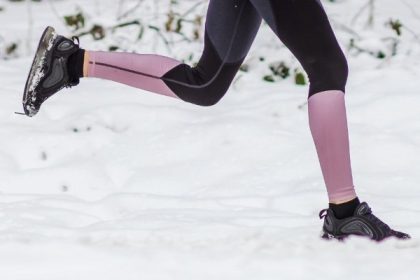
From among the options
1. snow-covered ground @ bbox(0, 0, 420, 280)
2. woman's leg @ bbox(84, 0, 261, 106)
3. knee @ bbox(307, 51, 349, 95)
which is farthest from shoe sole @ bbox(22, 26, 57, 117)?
knee @ bbox(307, 51, 349, 95)

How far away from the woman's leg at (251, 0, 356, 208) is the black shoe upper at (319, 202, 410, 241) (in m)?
0.08

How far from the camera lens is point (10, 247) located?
323 centimetres

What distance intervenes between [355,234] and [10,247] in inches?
44.9

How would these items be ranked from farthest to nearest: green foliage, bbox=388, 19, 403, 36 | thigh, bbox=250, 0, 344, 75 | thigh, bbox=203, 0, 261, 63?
green foliage, bbox=388, 19, 403, 36 → thigh, bbox=203, 0, 261, 63 → thigh, bbox=250, 0, 344, 75

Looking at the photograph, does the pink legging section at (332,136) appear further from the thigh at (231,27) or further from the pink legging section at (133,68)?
the pink legging section at (133,68)

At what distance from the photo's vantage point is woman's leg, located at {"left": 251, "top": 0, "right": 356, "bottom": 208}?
11.2ft

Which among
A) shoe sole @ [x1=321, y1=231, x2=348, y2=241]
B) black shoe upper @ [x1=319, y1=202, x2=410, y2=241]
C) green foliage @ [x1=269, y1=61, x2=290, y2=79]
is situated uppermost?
black shoe upper @ [x1=319, y1=202, x2=410, y2=241]

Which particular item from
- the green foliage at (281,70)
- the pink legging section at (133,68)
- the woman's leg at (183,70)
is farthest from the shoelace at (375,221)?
the green foliage at (281,70)

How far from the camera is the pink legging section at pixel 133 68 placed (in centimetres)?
388

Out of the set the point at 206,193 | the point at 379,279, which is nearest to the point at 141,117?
the point at 206,193

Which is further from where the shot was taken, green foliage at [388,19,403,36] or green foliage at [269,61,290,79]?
green foliage at [388,19,403,36]

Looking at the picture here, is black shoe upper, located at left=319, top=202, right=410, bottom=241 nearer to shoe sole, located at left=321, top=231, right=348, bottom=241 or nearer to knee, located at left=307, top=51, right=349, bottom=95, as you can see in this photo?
shoe sole, located at left=321, top=231, right=348, bottom=241

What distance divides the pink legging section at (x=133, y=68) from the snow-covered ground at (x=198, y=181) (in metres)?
0.52

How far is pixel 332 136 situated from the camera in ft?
Answer: 11.3
